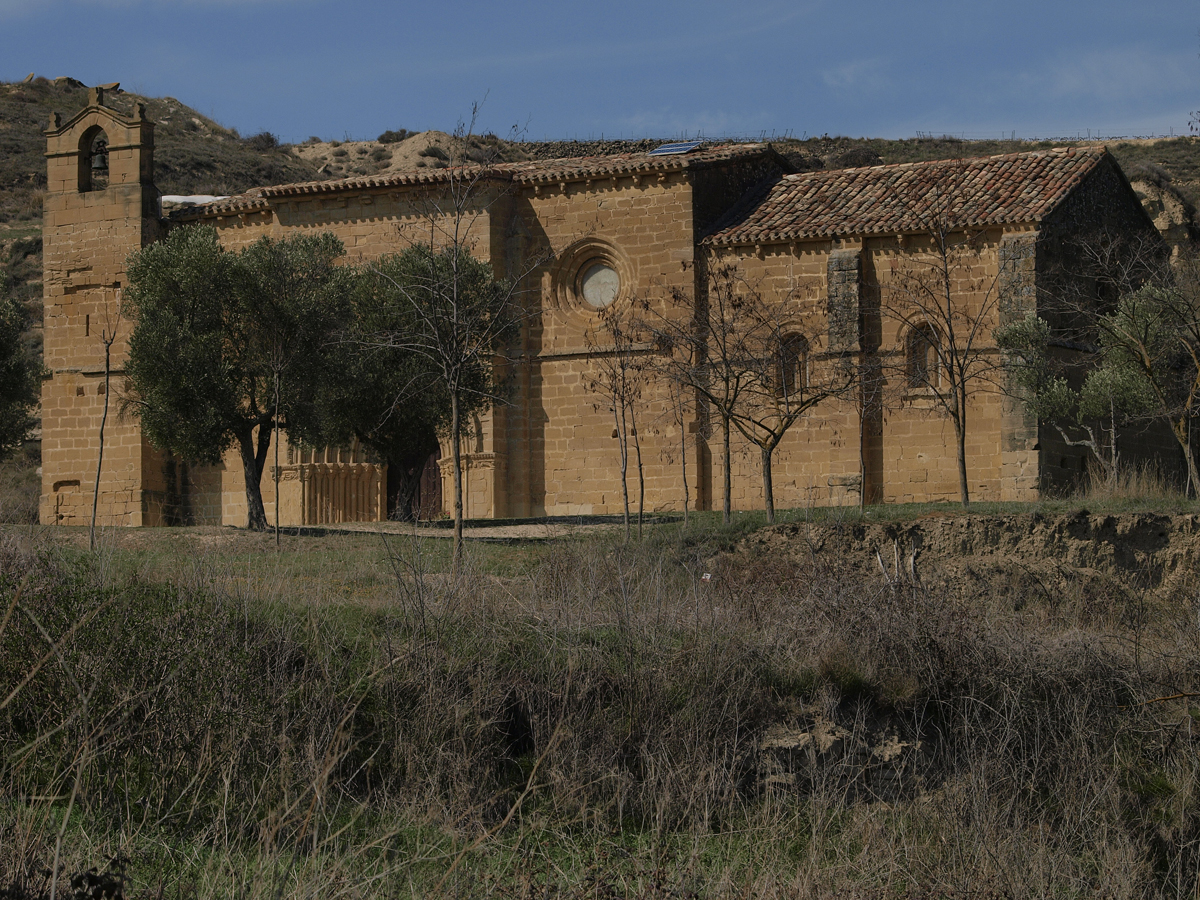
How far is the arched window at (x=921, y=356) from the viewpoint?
916 inches

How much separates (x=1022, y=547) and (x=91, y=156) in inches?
807

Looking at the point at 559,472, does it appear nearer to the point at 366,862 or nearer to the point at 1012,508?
the point at 1012,508

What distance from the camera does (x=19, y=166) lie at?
159 ft

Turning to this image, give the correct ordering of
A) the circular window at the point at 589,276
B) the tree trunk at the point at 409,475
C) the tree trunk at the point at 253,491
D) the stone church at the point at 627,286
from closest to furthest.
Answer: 1. the tree trunk at the point at 253,491
2. the stone church at the point at 627,286
3. the tree trunk at the point at 409,475
4. the circular window at the point at 589,276

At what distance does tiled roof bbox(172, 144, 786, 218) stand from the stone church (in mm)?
61

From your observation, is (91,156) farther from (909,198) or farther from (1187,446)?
(1187,446)

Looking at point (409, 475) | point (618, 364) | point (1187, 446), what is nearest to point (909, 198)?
point (618, 364)

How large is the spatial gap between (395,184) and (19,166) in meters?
28.8

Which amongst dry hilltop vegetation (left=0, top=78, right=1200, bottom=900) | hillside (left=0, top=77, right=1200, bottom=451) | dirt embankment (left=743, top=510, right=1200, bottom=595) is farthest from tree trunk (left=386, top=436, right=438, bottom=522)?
hillside (left=0, top=77, right=1200, bottom=451)

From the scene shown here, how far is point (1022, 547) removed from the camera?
17328 mm

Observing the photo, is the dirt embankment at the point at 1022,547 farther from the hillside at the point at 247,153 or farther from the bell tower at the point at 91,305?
the hillside at the point at 247,153

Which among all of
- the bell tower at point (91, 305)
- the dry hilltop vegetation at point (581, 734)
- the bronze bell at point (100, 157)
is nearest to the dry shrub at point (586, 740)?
the dry hilltop vegetation at point (581, 734)

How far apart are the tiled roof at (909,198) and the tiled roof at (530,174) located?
1272mm

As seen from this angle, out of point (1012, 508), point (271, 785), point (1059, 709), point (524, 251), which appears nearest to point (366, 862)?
point (271, 785)
